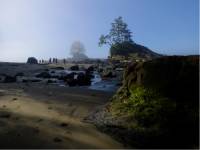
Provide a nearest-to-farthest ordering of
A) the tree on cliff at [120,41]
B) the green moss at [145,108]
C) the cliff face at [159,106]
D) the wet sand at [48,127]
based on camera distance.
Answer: the wet sand at [48,127], the cliff face at [159,106], the green moss at [145,108], the tree on cliff at [120,41]

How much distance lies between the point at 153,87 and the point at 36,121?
2.80 metres

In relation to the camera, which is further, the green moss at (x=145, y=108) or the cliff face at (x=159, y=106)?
the green moss at (x=145, y=108)

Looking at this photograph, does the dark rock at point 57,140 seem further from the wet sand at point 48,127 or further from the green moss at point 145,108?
the green moss at point 145,108

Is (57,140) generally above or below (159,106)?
below

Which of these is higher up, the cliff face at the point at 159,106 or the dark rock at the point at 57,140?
the cliff face at the point at 159,106

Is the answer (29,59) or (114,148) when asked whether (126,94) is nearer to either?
(114,148)

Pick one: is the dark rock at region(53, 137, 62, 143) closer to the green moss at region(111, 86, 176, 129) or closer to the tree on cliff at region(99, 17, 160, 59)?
the green moss at region(111, 86, 176, 129)

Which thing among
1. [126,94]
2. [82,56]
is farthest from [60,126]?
[82,56]

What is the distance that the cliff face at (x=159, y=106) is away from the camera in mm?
5570

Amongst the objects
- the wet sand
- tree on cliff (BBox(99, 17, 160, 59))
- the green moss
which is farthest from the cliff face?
tree on cliff (BBox(99, 17, 160, 59))

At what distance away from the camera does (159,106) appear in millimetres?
6293

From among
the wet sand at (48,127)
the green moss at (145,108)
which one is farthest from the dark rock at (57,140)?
the green moss at (145,108)

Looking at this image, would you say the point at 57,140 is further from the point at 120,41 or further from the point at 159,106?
the point at 120,41

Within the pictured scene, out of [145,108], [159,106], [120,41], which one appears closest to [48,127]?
[145,108]
